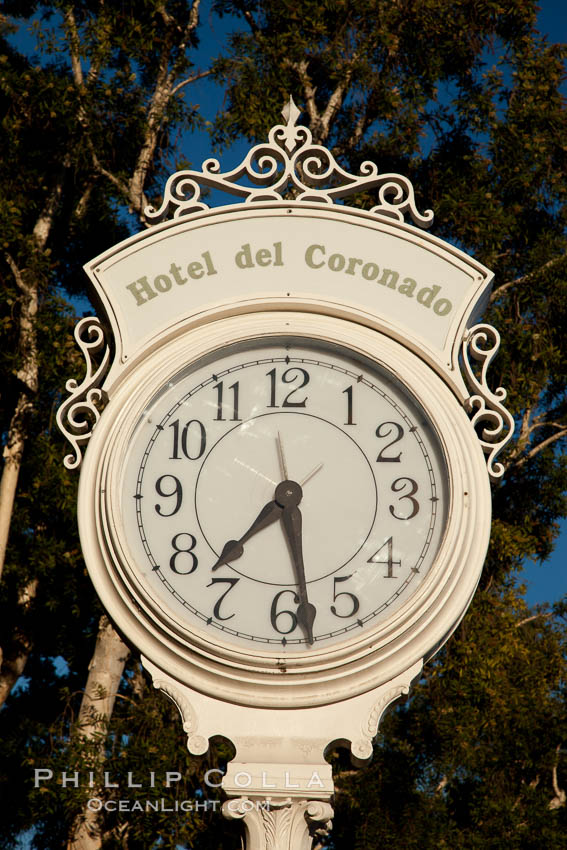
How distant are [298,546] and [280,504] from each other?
7.7 inches

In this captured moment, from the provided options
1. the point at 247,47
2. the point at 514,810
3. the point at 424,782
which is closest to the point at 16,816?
the point at 424,782

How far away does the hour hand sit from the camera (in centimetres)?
564

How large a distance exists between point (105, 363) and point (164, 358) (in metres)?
0.26

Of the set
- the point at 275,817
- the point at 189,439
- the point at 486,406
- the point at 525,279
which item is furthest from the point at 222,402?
the point at 525,279

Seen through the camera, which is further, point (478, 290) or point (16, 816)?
point (16, 816)

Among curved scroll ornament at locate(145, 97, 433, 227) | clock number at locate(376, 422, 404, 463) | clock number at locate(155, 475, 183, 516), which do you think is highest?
curved scroll ornament at locate(145, 97, 433, 227)

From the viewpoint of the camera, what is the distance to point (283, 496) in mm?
5730

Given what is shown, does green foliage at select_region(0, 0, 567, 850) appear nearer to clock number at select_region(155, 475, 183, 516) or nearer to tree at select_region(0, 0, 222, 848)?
tree at select_region(0, 0, 222, 848)

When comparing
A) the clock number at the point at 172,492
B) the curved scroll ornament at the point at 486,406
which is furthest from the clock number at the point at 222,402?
the curved scroll ornament at the point at 486,406

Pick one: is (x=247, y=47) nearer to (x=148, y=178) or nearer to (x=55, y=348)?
(x=148, y=178)

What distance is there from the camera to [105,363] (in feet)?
19.9

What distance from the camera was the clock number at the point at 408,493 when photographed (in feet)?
18.6

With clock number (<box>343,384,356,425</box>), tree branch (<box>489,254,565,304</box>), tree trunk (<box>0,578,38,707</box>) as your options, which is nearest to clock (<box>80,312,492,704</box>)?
clock number (<box>343,384,356,425</box>)

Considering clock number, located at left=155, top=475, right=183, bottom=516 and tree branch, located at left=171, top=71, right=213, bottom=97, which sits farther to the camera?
tree branch, located at left=171, top=71, right=213, bottom=97
